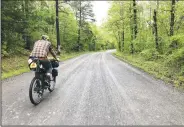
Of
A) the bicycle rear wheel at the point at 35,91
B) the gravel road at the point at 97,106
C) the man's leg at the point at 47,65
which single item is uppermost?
the man's leg at the point at 47,65

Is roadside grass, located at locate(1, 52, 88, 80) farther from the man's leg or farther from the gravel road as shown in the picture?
the man's leg

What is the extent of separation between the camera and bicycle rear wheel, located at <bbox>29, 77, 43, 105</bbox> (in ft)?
14.6

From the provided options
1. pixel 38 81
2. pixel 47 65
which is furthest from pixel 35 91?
pixel 47 65

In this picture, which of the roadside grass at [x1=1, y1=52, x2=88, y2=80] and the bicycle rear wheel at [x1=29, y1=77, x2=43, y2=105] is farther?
the roadside grass at [x1=1, y1=52, x2=88, y2=80]

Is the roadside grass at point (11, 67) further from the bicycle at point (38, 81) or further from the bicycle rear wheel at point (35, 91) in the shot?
the bicycle rear wheel at point (35, 91)

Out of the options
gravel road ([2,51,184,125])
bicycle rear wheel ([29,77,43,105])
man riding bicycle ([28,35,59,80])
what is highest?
man riding bicycle ([28,35,59,80])

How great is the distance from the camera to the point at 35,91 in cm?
466

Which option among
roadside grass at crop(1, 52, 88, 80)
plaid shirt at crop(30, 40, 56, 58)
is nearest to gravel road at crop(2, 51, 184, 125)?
plaid shirt at crop(30, 40, 56, 58)

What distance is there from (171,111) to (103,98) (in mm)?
1801

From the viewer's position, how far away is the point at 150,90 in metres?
5.96

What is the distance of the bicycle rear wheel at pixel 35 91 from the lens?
4.44 meters

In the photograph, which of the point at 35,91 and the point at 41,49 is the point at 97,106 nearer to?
the point at 35,91

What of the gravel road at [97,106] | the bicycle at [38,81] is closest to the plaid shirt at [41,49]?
the bicycle at [38,81]

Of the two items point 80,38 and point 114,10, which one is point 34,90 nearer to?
point 114,10
